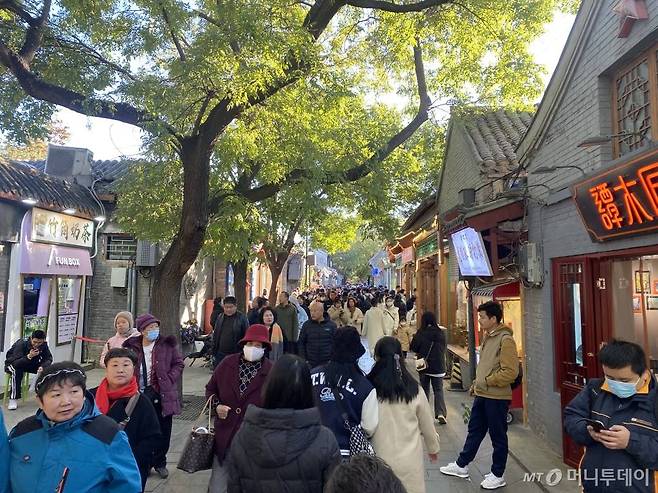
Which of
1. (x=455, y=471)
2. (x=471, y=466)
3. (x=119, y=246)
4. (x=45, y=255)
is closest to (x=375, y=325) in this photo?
(x=471, y=466)

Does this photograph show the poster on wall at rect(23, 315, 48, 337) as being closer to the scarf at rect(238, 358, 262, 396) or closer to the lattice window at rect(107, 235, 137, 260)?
the lattice window at rect(107, 235, 137, 260)

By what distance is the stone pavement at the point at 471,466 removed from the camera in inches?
202

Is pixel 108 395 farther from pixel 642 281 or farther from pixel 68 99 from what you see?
pixel 642 281

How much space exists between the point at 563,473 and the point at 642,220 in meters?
2.91

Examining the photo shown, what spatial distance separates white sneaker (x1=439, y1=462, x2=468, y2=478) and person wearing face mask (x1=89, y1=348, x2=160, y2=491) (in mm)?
3273

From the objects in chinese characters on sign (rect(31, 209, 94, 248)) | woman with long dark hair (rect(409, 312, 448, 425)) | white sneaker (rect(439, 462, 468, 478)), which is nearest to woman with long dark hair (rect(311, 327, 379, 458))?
white sneaker (rect(439, 462, 468, 478))

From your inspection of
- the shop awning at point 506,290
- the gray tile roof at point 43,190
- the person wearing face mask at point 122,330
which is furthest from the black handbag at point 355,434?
the gray tile roof at point 43,190

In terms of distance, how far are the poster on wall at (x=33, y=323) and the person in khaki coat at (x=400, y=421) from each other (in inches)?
336

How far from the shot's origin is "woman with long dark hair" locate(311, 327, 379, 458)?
3.34m

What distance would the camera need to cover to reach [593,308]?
5484 mm

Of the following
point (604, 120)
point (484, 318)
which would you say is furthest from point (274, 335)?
point (604, 120)

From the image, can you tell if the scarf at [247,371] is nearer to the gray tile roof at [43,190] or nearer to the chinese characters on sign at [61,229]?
the gray tile roof at [43,190]

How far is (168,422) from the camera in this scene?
17.4 ft

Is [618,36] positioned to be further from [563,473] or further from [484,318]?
[563,473]
